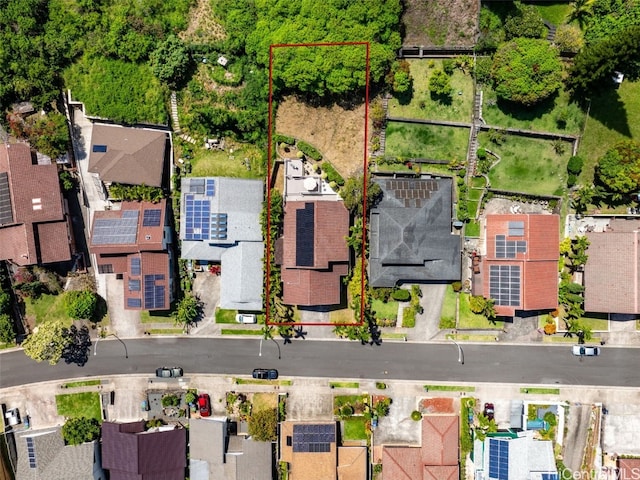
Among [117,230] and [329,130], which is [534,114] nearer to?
[329,130]

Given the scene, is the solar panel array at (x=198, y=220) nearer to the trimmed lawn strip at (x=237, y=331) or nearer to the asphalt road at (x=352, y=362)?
the trimmed lawn strip at (x=237, y=331)

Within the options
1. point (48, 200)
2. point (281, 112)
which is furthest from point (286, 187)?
point (48, 200)

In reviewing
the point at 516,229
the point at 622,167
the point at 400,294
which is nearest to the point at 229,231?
the point at 400,294

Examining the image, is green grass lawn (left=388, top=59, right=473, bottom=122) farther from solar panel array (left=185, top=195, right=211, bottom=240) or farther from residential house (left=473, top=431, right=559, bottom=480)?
residential house (left=473, top=431, right=559, bottom=480)

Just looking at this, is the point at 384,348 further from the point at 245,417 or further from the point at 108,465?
the point at 108,465

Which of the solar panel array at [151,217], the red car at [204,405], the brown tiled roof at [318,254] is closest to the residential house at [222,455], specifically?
the red car at [204,405]
